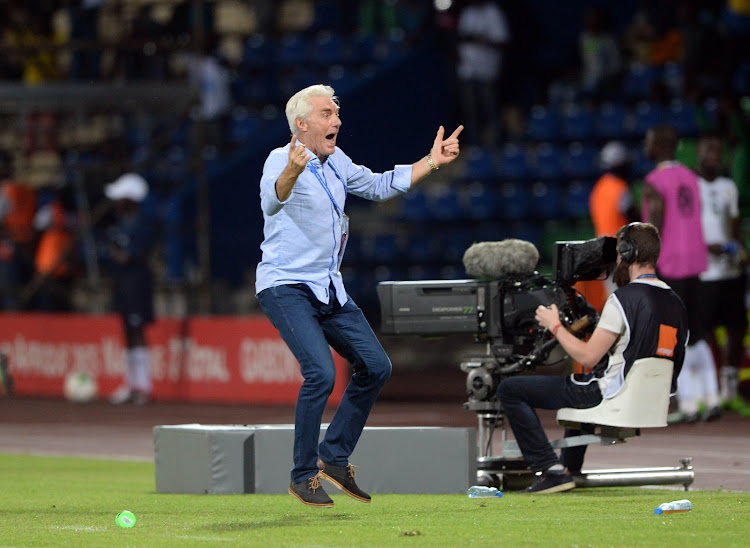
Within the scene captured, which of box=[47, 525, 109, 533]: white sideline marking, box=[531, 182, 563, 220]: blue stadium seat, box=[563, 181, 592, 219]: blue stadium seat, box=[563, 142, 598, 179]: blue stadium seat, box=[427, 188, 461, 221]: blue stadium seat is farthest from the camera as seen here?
box=[427, 188, 461, 221]: blue stadium seat

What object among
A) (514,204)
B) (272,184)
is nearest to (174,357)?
(514,204)

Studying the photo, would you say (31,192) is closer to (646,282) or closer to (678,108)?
(678,108)

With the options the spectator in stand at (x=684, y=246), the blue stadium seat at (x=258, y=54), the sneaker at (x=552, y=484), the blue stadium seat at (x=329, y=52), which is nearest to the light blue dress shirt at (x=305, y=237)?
the sneaker at (x=552, y=484)

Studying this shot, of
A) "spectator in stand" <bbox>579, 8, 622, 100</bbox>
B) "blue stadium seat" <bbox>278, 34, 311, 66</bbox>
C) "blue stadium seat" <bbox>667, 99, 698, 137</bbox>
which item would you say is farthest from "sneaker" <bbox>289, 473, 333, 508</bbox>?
"blue stadium seat" <bbox>278, 34, 311, 66</bbox>

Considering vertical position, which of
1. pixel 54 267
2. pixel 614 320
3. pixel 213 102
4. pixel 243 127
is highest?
pixel 213 102

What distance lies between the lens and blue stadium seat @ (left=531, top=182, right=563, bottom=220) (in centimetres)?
1970

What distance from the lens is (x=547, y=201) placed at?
64.8 feet

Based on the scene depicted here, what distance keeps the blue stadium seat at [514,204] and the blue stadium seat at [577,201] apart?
55 cm

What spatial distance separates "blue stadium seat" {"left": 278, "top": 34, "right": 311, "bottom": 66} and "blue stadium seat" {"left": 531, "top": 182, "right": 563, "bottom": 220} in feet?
15.6

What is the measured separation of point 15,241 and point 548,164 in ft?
23.1

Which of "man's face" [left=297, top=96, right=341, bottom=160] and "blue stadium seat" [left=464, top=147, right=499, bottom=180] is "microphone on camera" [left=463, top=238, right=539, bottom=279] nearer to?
"man's face" [left=297, top=96, right=341, bottom=160]

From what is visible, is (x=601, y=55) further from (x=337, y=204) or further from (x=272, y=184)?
(x=272, y=184)

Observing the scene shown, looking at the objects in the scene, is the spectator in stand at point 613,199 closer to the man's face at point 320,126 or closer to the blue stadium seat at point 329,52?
the man's face at point 320,126

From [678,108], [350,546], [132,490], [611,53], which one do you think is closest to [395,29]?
[611,53]
